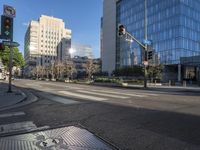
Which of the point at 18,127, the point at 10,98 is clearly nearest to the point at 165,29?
the point at 10,98

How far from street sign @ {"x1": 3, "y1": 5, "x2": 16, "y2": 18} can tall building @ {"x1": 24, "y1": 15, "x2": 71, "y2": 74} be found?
13833cm

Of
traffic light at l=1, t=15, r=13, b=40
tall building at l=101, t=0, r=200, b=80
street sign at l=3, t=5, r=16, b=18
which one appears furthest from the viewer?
tall building at l=101, t=0, r=200, b=80

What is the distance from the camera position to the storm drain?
4754 millimetres

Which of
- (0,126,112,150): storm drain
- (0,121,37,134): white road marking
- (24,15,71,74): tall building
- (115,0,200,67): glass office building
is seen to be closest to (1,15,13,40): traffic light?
(0,121,37,134): white road marking

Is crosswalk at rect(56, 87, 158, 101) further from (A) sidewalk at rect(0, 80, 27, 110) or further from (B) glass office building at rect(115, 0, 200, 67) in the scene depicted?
(B) glass office building at rect(115, 0, 200, 67)

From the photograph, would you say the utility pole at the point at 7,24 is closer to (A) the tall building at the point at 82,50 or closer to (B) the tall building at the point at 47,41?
(B) the tall building at the point at 47,41

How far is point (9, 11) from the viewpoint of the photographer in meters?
16.0

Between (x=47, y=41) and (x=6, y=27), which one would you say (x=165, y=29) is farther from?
(x=47, y=41)

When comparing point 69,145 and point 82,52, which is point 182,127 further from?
point 82,52

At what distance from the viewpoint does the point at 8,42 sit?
633 inches

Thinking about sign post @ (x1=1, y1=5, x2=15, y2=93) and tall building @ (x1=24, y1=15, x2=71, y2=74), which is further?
tall building @ (x1=24, y1=15, x2=71, y2=74)

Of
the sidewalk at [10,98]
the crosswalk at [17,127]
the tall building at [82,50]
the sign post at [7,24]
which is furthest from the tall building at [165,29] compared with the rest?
the tall building at [82,50]

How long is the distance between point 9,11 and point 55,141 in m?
13.2

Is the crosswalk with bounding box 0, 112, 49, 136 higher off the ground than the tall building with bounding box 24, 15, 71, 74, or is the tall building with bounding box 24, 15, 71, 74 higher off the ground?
the tall building with bounding box 24, 15, 71, 74
